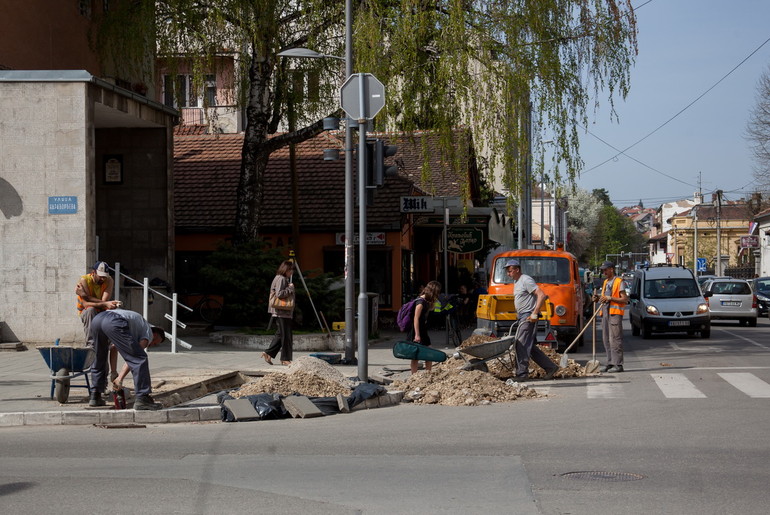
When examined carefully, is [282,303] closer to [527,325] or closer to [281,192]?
[527,325]

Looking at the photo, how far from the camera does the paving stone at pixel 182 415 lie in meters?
11.2

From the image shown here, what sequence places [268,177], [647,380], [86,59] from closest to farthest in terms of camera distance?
[647,380] → [86,59] → [268,177]

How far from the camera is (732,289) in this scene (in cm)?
3412

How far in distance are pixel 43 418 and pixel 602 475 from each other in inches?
252

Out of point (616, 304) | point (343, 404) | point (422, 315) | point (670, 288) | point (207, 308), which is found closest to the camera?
point (343, 404)

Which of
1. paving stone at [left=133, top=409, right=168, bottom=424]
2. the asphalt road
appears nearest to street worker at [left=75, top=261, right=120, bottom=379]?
paving stone at [left=133, top=409, right=168, bottom=424]

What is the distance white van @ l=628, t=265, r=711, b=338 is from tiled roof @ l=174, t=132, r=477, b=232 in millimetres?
6070

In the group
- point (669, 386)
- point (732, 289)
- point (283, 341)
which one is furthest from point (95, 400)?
point (732, 289)

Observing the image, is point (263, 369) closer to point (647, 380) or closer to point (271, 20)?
point (647, 380)

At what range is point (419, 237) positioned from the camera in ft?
124

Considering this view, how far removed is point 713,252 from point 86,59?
83.9 meters

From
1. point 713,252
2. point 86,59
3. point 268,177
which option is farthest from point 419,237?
point 713,252

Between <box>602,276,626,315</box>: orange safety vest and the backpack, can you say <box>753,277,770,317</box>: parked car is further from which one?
the backpack

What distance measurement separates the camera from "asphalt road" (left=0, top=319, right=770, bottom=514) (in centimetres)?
670
